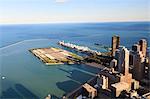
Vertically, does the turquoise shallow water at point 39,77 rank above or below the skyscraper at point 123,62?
below

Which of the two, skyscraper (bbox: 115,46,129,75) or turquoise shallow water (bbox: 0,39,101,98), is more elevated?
skyscraper (bbox: 115,46,129,75)

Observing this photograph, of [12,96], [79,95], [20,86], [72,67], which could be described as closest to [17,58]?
[72,67]

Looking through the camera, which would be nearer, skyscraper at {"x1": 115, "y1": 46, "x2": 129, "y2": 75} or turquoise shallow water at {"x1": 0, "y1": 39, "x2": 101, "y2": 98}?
turquoise shallow water at {"x1": 0, "y1": 39, "x2": 101, "y2": 98}

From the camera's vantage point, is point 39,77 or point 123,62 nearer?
point 123,62

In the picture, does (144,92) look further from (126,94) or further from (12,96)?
(12,96)

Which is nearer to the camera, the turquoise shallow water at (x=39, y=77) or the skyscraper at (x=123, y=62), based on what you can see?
the turquoise shallow water at (x=39, y=77)

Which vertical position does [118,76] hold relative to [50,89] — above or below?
above

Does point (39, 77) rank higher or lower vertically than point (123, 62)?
lower

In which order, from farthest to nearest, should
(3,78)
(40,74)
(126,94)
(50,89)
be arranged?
(40,74) → (3,78) → (50,89) → (126,94)
